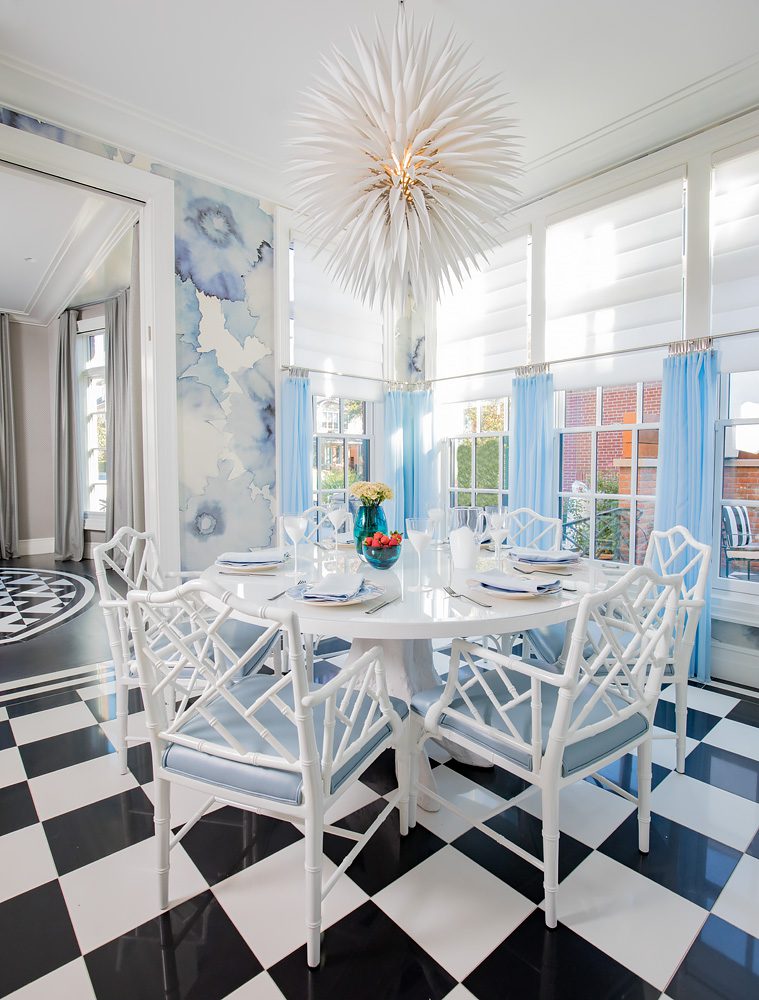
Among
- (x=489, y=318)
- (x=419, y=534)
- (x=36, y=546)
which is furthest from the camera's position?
(x=36, y=546)

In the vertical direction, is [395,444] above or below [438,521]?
above

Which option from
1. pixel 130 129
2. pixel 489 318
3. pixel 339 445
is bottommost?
pixel 339 445

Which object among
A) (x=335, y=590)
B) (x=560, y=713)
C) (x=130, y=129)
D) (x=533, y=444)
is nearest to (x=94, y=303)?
(x=130, y=129)

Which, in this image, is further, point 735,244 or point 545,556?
point 735,244

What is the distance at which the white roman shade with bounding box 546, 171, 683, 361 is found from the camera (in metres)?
3.20

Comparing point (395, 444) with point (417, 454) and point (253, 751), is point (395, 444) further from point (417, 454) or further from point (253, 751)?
point (253, 751)

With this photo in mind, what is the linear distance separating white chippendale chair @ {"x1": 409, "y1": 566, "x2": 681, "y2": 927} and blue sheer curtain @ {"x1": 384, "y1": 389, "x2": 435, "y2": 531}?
2.95 m

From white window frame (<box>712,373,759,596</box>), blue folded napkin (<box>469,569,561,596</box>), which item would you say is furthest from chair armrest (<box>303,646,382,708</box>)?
white window frame (<box>712,373,759,596</box>)

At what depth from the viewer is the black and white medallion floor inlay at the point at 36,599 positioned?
399 cm

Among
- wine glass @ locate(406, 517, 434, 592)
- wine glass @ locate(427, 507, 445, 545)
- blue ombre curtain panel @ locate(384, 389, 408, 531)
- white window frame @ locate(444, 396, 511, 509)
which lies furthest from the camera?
blue ombre curtain panel @ locate(384, 389, 408, 531)

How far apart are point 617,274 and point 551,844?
3314 mm

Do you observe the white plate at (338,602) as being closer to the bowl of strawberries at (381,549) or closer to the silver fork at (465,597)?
the silver fork at (465,597)

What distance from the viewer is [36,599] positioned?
4.85 metres

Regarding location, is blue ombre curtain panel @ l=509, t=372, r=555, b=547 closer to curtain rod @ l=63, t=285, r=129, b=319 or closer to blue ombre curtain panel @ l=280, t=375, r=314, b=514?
blue ombre curtain panel @ l=280, t=375, r=314, b=514
